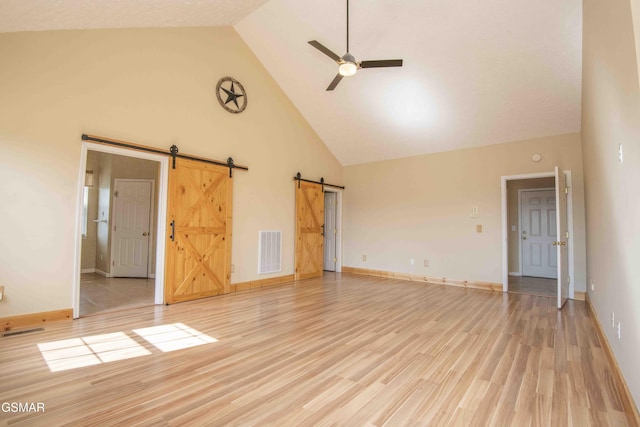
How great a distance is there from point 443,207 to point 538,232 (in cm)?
283

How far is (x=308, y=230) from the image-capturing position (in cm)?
657

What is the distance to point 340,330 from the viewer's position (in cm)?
323

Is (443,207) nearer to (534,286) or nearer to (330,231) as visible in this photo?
(534,286)

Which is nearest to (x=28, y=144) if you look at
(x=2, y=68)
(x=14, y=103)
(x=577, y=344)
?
(x=14, y=103)

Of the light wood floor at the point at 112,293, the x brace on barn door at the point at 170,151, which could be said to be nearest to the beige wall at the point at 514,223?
the x brace on barn door at the point at 170,151

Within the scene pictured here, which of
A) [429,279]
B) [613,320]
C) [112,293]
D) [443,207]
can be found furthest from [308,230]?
[613,320]

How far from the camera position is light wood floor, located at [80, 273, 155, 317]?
4.03m

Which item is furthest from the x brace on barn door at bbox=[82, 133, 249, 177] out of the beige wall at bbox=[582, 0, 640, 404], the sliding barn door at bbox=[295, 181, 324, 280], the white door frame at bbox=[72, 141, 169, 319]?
the beige wall at bbox=[582, 0, 640, 404]

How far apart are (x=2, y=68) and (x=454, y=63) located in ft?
17.5

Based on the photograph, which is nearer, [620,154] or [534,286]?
[620,154]

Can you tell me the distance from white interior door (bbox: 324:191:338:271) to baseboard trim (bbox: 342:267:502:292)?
1.32ft

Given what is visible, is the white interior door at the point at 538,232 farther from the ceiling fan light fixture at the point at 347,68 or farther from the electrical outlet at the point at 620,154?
the ceiling fan light fixture at the point at 347,68

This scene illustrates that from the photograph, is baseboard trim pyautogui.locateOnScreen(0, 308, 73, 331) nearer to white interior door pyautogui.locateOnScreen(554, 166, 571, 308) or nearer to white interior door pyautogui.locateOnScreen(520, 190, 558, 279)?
white interior door pyautogui.locateOnScreen(554, 166, 571, 308)

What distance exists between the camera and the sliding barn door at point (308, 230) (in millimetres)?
6320
